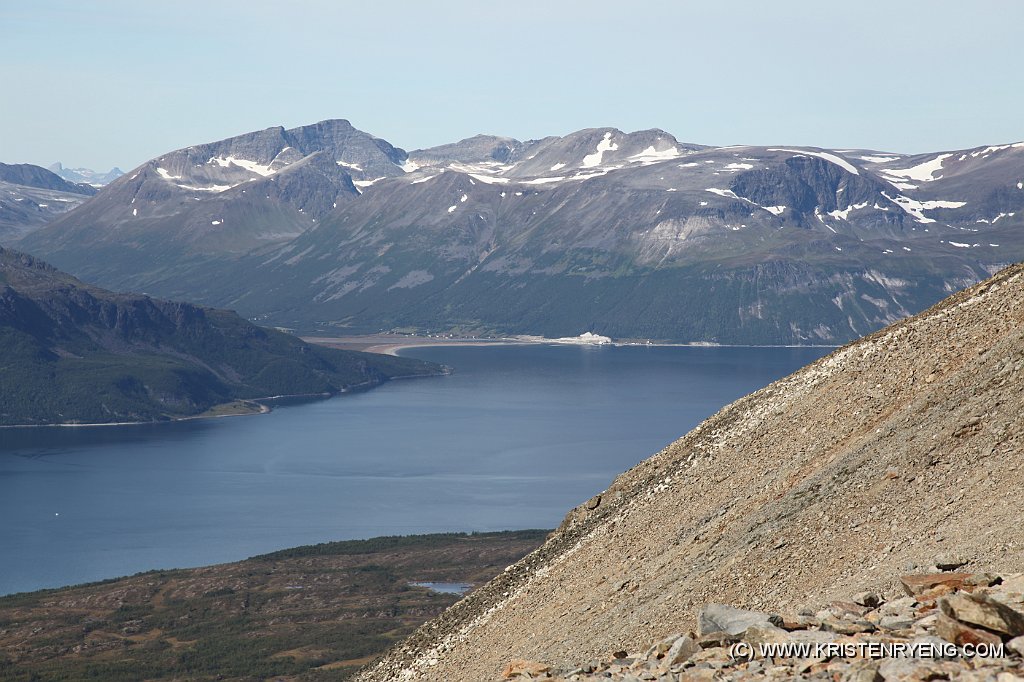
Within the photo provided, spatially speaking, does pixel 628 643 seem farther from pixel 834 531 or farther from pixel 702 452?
pixel 702 452

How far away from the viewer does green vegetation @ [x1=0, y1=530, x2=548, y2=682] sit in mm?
96688

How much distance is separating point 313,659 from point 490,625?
59537mm

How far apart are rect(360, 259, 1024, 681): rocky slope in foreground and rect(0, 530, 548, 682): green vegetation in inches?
1859

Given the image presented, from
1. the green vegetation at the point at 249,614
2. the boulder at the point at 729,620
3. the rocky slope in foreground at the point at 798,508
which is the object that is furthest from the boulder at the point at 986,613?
the green vegetation at the point at 249,614

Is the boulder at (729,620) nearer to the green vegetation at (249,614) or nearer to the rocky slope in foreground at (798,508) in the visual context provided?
the rocky slope in foreground at (798,508)

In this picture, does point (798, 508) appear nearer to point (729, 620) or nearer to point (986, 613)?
point (729, 620)

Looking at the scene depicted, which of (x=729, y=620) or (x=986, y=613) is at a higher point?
(x=986, y=613)

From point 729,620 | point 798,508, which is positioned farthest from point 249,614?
point 729,620

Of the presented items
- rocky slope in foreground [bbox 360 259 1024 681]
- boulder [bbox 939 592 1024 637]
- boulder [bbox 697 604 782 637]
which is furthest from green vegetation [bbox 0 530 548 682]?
boulder [bbox 939 592 1024 637]

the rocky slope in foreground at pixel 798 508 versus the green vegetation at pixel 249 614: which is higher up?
the rocky slope in foreground at pixel 798 508

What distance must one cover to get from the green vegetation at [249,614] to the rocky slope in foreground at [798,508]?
47.2 m

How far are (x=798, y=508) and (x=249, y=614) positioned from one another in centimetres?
9057

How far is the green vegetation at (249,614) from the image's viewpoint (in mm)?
96688

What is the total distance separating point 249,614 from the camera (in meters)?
117
